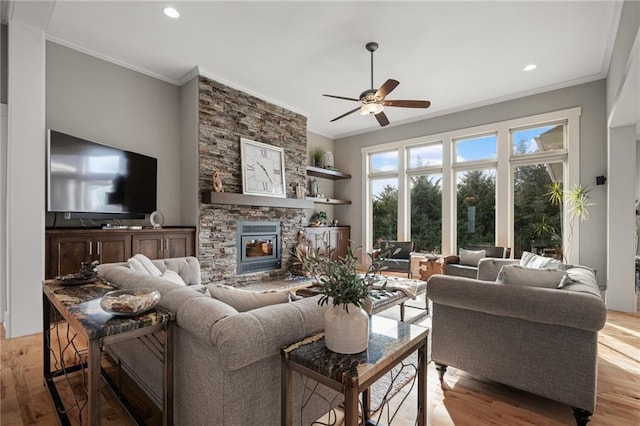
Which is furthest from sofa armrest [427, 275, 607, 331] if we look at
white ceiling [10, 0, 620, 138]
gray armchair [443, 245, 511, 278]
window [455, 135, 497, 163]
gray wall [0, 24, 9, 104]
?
gray wall [0, 24, 9, 104]

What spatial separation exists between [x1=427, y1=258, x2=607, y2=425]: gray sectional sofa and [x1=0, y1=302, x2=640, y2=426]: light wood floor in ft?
0.51

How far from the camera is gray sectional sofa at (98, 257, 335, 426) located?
1224 millimetres

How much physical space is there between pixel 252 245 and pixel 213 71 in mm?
2801

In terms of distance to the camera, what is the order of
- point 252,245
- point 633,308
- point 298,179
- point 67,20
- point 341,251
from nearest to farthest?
point 67,20
point 633,308
point 252,245
point 298,179
point 341,251

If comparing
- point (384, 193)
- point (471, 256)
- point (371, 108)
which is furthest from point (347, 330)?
point (384, 193)

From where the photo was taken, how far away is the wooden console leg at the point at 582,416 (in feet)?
5.75

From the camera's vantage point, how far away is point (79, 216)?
11.6 feet

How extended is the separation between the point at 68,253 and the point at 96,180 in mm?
877

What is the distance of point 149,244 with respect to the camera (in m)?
4.02

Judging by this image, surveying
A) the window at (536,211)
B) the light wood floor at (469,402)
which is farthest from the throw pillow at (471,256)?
the light wood floor at (469,402)

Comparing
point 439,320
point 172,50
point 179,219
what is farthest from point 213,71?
point 439,320

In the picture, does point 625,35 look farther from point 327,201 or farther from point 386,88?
point 327,201

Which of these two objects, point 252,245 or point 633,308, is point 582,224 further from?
point 252,245

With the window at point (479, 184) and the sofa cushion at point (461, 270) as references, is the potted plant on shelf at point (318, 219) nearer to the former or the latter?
the window at point (479, 184)
